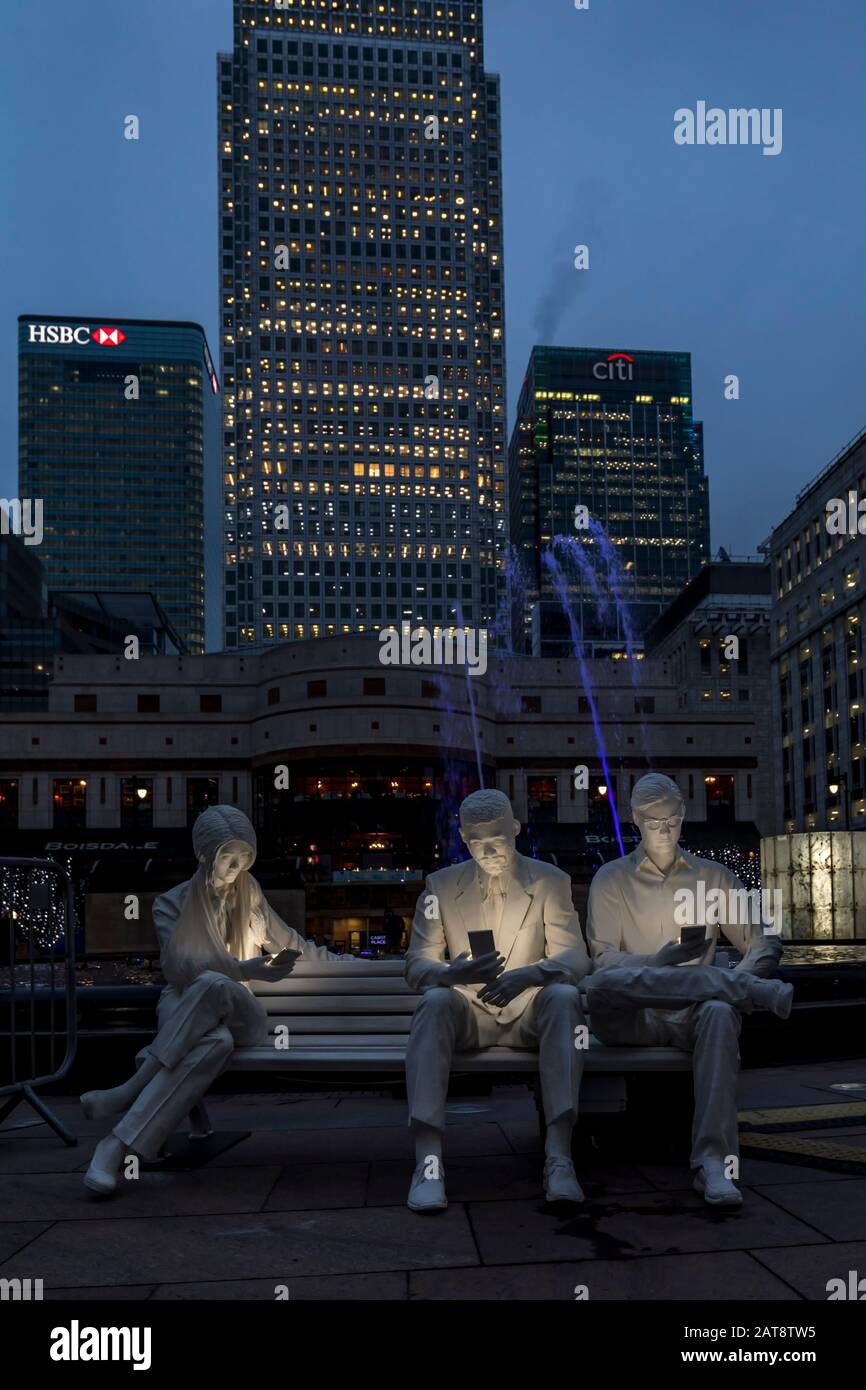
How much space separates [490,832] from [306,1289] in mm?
2361

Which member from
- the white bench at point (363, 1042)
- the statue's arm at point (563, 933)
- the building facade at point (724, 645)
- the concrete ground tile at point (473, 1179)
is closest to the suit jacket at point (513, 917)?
the statue's arm at point (563, 933)

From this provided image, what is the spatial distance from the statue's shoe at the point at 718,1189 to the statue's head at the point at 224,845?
2713 millimetres

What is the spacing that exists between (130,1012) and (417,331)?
5018 inches

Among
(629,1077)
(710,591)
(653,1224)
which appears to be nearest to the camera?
(653,1224)

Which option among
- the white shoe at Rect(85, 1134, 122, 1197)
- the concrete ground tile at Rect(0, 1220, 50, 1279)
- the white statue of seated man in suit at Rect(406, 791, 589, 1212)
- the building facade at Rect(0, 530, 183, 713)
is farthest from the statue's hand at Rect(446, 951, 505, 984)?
the building facade at Rect(0, 530, 183, 713)

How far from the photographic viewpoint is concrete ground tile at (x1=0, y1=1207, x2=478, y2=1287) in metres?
4.19

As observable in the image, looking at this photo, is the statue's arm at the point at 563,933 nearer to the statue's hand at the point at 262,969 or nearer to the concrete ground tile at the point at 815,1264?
the statue's hand at the point at 262,969

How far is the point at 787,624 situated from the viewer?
A: 92875mm

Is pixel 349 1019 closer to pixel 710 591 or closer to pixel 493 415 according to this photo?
pixel 710 591

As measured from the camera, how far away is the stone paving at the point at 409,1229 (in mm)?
3959

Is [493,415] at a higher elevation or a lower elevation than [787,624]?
higher

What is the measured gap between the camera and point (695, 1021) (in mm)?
5258

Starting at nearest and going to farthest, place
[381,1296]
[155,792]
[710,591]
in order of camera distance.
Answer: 1. [381,1296]
2. [155,792]
3. [710,591]

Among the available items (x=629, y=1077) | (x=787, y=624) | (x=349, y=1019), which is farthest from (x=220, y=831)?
(x=787, y=624)
